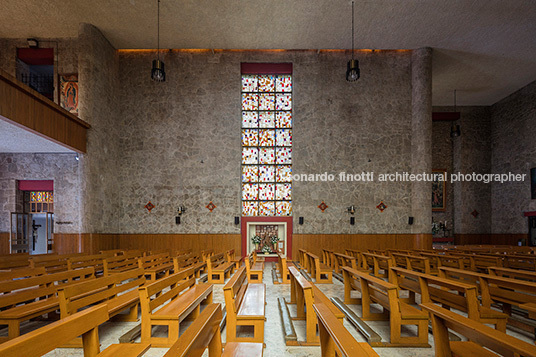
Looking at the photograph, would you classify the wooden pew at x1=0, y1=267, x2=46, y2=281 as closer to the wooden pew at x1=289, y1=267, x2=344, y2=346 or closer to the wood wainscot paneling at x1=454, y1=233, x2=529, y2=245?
the wooden pew at x1=289, y1=267, x2=344, y2=346

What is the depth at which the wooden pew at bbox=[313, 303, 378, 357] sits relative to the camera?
4.79 feet

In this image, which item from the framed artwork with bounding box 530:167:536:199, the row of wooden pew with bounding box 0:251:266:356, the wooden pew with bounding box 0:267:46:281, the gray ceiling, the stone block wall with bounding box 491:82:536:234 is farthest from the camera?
the stone block wall with bounding box 491:82:536:234

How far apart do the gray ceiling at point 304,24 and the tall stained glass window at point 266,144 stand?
5.07 ft

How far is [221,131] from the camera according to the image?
39.1 ft

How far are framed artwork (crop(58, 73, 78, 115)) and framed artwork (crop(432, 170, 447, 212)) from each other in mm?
16585

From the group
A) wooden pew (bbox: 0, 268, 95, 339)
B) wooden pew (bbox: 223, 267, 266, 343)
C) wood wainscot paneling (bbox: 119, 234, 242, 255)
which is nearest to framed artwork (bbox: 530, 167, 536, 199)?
wood wainscot paneling (bbox: 119, 234, 242, 255)

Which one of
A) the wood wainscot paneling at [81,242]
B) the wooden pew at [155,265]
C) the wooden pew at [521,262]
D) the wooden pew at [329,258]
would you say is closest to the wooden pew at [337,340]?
the wooden pew at [155,265]

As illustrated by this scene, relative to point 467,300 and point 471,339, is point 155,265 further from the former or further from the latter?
point 471,339

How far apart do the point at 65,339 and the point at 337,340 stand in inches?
56.2

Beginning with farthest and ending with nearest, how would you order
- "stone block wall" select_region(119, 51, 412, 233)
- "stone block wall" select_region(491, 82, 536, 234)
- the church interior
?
"stone block wall" select_region(491, 82, 536, 234) → "stone block wall" select_region(119, 51, 412, 233) → the church interior

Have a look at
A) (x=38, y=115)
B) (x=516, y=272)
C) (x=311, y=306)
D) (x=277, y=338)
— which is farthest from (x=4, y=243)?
(x=516, y=272)

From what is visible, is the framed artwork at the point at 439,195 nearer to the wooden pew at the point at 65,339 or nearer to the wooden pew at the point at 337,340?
the wooden pew at the point at 337,340

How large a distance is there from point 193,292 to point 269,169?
8479 millimetres

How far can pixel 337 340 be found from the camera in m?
1.58
